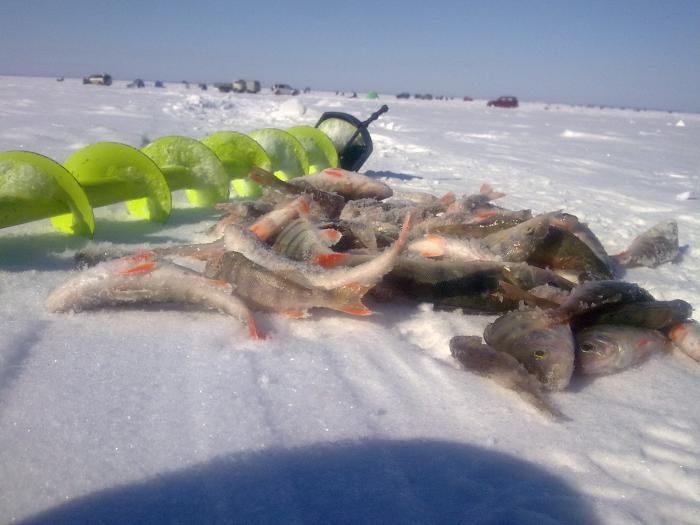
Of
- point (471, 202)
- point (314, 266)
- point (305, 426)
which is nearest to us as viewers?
point (305, 426)

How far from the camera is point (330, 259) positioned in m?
2.66

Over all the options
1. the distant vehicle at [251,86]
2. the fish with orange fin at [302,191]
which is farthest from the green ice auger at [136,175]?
the distant vehicle at [251,86]

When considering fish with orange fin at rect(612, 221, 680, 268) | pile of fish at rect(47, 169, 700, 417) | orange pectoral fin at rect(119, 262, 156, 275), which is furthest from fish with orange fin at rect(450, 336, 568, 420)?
fish with orange fin at rect(612, 221, 680, 268)

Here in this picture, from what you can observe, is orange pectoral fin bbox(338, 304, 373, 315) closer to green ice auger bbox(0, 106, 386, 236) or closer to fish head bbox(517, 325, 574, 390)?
fish head bbox(517, 325, 574, 390)

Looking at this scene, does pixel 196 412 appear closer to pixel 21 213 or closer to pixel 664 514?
pixel 664 514

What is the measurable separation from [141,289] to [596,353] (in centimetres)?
222

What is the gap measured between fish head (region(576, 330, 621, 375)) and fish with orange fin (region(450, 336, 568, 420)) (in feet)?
0.96

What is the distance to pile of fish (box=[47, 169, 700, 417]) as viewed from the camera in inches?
86.4

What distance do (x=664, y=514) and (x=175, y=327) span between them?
2100 mm

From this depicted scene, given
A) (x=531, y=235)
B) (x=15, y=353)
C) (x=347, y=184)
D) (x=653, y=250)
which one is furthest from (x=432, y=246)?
(x=15, y=353)

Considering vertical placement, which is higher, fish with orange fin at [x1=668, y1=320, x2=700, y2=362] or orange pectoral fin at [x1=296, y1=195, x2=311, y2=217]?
orange pectoral fin at [x1=296, y1=195, x2=311, y2=217]

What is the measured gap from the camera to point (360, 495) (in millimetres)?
1478

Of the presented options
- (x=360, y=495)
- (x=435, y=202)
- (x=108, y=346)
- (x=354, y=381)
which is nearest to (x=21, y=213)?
(x=108, y=346)

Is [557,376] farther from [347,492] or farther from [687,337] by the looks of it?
[347,492]
